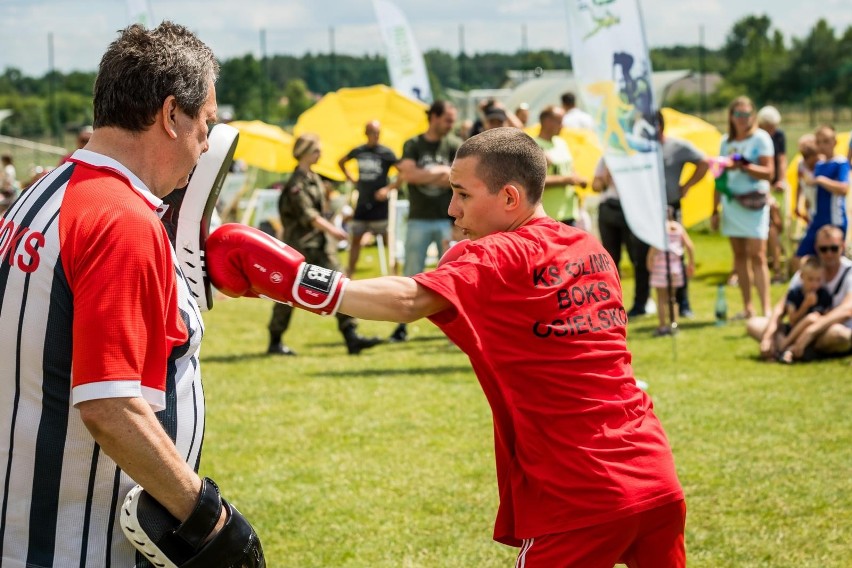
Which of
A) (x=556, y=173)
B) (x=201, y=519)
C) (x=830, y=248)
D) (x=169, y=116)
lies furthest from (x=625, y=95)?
(x=201, y=519)

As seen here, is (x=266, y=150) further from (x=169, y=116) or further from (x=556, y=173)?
(x=169, y=116)

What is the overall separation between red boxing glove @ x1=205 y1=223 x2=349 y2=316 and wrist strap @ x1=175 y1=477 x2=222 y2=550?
0.58 m

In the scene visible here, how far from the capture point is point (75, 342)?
2.05m

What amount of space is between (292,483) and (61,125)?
2933 cm

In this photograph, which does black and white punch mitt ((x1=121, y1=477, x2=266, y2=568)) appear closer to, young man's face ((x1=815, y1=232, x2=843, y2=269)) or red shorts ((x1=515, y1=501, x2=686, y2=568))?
red shorts ((x1=515, y1=501, x2=686, y2=568))

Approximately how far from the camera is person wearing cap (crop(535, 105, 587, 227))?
9.94 meters

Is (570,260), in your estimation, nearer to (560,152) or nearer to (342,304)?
(342,304)

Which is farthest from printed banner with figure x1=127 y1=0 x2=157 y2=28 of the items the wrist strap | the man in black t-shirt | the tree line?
the tree line

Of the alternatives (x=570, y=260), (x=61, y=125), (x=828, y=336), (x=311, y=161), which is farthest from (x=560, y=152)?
(x=61, y=125)

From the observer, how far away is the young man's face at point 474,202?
9.64 feet

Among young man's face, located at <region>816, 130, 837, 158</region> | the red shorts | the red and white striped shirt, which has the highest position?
young man's face, located at <region>816, 130, 837, 158</region>

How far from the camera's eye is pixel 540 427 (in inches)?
112

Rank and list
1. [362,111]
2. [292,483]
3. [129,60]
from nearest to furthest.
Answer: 1. [129,60]
2. [292,483]
3. [362,111]

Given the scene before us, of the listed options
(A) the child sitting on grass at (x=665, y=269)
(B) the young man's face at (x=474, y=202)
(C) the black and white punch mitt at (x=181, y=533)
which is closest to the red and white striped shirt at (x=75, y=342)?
(C) the black and white punch mitt at (x=181, y=533)
